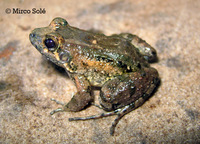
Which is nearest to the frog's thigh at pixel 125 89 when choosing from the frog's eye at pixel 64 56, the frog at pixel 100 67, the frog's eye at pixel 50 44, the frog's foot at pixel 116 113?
the frog at pixel 100 67

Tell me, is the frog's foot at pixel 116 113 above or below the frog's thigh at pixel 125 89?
below

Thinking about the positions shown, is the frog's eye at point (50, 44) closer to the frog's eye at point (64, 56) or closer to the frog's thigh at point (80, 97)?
the frog's eye at point (64, 56)

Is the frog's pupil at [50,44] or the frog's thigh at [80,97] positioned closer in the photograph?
the frog's pupil at [50,44]

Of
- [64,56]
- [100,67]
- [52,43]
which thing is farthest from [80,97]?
[52,43]

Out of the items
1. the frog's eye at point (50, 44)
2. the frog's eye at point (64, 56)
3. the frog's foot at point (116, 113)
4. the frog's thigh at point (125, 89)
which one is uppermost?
the frog's eye at point (50, 44)

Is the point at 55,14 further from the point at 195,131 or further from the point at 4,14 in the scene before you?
the point at 195,131

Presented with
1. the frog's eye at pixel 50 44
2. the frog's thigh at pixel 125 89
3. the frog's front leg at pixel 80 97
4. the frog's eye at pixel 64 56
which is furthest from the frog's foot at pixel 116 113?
the frog's eye at pixel 50 44
